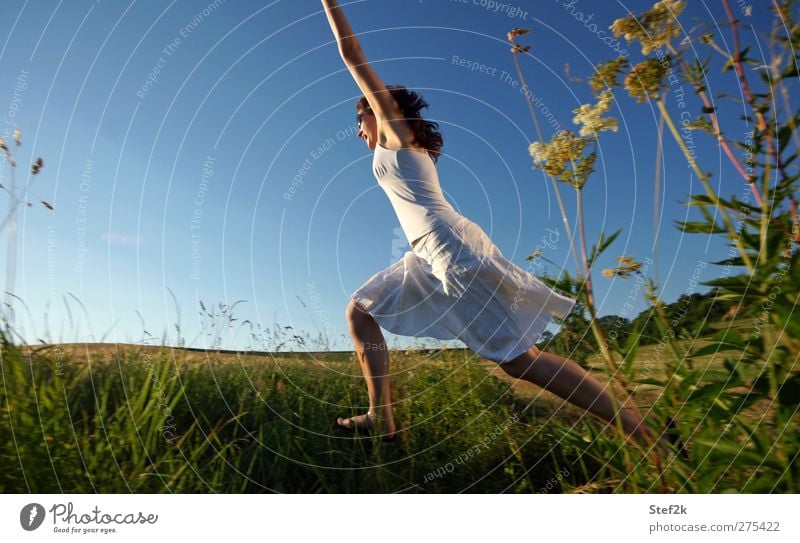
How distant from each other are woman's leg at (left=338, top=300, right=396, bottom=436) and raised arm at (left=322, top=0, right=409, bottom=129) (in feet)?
3.39

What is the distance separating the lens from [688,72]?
1.81 metres

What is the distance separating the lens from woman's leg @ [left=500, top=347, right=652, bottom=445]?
2.50m

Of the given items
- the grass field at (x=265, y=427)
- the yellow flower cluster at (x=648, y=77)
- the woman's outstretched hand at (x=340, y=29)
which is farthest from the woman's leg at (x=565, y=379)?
the woman's outstretched hand at (x=340, y=29)

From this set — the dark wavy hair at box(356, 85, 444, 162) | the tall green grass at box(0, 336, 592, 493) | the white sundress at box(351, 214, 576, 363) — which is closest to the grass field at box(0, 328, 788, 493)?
the tall green grass at box(0, 336, 592, 493)

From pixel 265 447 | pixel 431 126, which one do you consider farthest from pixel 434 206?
pixel 265 447

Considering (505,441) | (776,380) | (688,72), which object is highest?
(688,72)

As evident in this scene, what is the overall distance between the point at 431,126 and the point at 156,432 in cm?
230

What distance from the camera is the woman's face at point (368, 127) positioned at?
331 centimetres

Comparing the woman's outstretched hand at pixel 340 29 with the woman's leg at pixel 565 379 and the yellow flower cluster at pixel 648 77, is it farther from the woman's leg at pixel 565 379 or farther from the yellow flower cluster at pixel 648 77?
the woman's leg at pixel 565 379

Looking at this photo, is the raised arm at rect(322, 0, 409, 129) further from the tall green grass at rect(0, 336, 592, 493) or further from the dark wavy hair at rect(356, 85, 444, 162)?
the tall green grass at rect(0, 336, 592, 493)

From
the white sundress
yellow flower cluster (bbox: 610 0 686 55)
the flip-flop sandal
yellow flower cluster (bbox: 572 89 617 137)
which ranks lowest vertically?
the flip-flop sandal

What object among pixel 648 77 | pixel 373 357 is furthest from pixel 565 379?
pixel 648 77
